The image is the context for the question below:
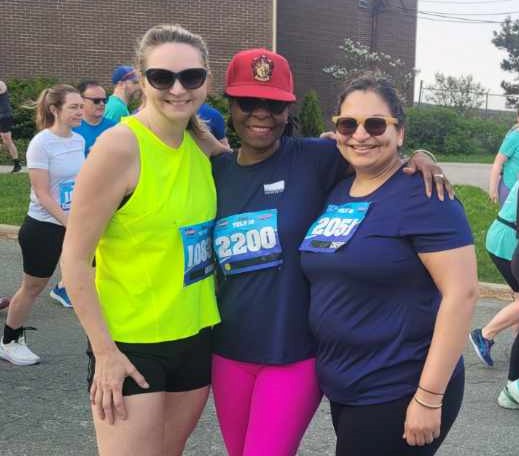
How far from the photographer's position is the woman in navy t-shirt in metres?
2.06

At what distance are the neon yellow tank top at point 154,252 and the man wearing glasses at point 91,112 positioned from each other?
3708 mm

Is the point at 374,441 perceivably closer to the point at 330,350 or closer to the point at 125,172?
the point at 330,350

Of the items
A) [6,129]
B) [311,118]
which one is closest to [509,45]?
[311,118]

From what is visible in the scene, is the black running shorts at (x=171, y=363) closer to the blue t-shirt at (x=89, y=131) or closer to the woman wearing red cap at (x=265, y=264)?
the woman wearing red cap at (x=265, y=264)

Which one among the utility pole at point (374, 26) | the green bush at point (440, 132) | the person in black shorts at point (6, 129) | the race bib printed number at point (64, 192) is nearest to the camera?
the race bib printed number at point (64, 192)

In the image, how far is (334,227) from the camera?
225 cm

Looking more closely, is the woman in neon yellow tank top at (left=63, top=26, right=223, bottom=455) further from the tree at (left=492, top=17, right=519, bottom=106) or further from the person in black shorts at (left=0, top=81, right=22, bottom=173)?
the tree at (left=492, top=17, right=519, bottom=106)

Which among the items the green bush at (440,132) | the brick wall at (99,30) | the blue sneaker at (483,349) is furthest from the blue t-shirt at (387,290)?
the green bush at (440,132)

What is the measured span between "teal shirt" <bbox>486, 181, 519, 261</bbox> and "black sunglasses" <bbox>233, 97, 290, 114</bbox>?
9.85 feet

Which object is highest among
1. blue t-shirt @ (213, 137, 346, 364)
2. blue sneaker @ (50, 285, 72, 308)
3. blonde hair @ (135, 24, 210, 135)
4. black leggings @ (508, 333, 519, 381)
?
blonde hair @ (135, 24, 210, 135)

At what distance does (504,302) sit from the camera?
6.62m

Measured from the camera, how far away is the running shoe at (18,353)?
479 centimetres

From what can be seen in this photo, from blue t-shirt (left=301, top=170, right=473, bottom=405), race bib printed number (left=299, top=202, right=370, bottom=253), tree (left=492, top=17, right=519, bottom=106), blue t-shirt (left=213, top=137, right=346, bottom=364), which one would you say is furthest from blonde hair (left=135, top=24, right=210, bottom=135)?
tree (left=492, top=17, right=519, bottom=106)

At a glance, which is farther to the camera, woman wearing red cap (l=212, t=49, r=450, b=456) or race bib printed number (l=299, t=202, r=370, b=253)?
woman wearing red cap (l=212, t=49, r=450, b=456)
